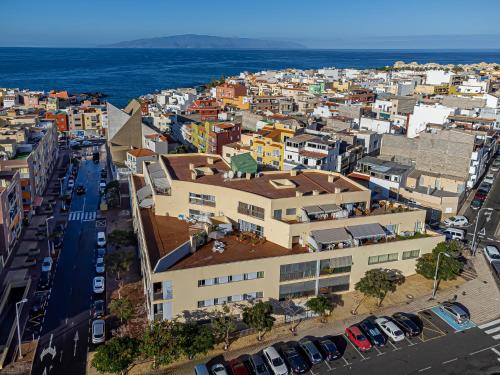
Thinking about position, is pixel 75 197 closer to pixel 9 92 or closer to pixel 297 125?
pixel 297 125

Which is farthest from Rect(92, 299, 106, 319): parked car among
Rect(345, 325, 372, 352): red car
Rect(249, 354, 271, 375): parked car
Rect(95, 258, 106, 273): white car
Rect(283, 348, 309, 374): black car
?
Rect(345, 325, 372, 352): red car

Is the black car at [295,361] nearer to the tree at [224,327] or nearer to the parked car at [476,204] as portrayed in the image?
the tree at [224,327]

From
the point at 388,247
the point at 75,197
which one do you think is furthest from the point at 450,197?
the point at 75,197

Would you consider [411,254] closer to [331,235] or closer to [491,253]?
[331,235]

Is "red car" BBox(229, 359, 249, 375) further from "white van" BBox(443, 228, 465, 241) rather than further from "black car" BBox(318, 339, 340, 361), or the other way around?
"white van" BBox(443, 228, 465, 241)

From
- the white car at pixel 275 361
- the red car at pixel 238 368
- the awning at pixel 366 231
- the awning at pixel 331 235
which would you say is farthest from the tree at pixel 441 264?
the red car at pixel 238 368
